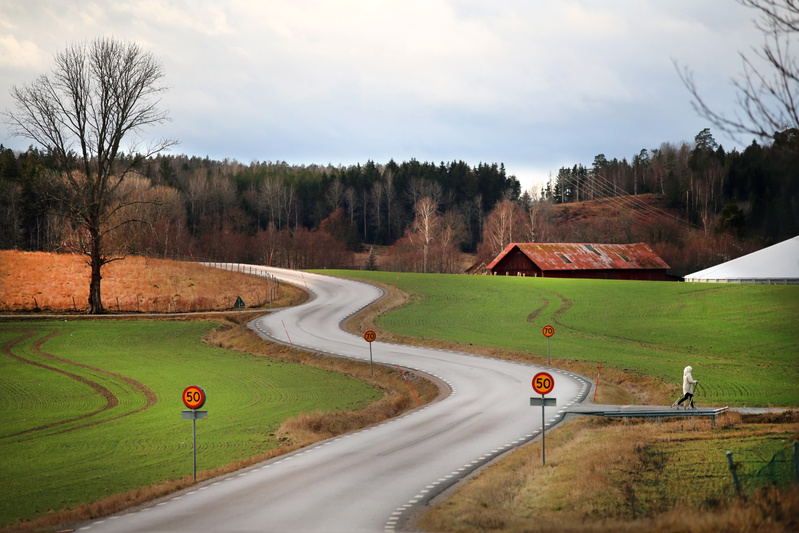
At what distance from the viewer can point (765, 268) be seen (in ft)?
233

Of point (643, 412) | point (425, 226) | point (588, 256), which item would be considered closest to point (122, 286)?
point (643, 412)

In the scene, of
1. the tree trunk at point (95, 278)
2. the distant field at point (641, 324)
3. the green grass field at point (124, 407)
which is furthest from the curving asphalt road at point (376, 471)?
the tree trunk at point (95, 278)

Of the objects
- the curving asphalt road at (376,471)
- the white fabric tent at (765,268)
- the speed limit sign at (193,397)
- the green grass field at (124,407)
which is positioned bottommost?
the green grass field at (124,407)

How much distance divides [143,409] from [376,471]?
14.2 m

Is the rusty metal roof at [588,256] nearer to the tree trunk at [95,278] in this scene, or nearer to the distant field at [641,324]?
the distant field at [641,324]

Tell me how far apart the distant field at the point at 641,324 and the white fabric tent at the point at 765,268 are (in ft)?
15.4

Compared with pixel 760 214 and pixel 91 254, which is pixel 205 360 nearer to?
pixel 91 254

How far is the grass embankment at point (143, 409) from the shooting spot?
17.2 meters

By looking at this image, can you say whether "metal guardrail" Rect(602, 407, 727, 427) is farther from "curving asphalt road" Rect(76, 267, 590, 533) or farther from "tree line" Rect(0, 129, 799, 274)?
"tree line" Rect(0, 129, 799, 274)

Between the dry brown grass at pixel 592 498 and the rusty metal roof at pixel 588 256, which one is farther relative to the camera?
the rusty metal roof at pixel 588 256

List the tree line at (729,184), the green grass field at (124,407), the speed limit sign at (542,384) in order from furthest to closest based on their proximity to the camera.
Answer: the green grass field at (124,407), the speed limit sign at (542,384), the tree line at (729,184)

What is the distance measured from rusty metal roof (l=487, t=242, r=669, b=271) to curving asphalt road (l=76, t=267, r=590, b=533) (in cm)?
5544

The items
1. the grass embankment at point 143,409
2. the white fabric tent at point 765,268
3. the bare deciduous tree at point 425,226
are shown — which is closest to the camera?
the grass embankment at point 143,409

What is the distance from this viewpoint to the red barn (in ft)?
288
